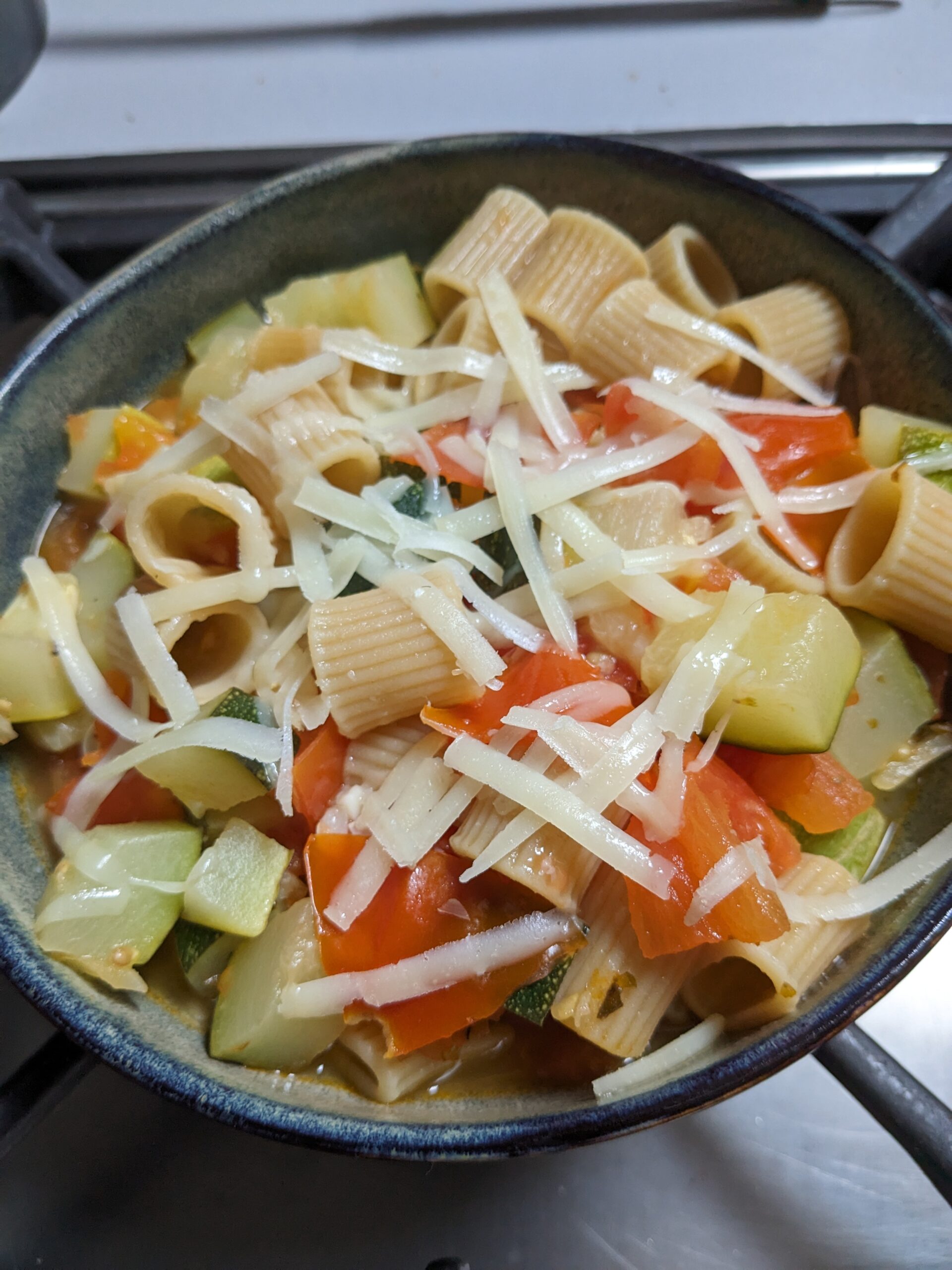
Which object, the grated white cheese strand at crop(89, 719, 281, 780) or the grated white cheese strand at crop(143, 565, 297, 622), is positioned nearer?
the grated white cheese strand at crop(89, 719, 281, 780)

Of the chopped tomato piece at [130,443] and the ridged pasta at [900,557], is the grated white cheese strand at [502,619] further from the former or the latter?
the chopped tomato piece at [130,443]

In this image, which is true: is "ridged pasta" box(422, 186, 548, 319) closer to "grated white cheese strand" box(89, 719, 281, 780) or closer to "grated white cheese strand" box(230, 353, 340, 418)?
"grated white cheese strand" box(230, 353, 340, 418)

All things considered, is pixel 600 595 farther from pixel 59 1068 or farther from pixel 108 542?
pixel 59 1068

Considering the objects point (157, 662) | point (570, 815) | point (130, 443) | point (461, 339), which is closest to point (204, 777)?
point (157, 662)

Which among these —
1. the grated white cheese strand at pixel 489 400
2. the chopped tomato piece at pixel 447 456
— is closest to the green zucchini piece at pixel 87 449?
the chopped tomato piece at pixel 447 456

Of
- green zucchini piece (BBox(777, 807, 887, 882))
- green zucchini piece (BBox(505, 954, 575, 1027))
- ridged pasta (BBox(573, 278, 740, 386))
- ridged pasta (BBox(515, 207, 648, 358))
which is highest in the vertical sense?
ridged pasta (BBox(515, 207, 648, 358))

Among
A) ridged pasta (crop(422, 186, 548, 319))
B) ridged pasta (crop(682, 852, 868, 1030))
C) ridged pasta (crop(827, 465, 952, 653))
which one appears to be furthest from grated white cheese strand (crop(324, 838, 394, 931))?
ridged pasta (crop(422, 186, 548, 319))
